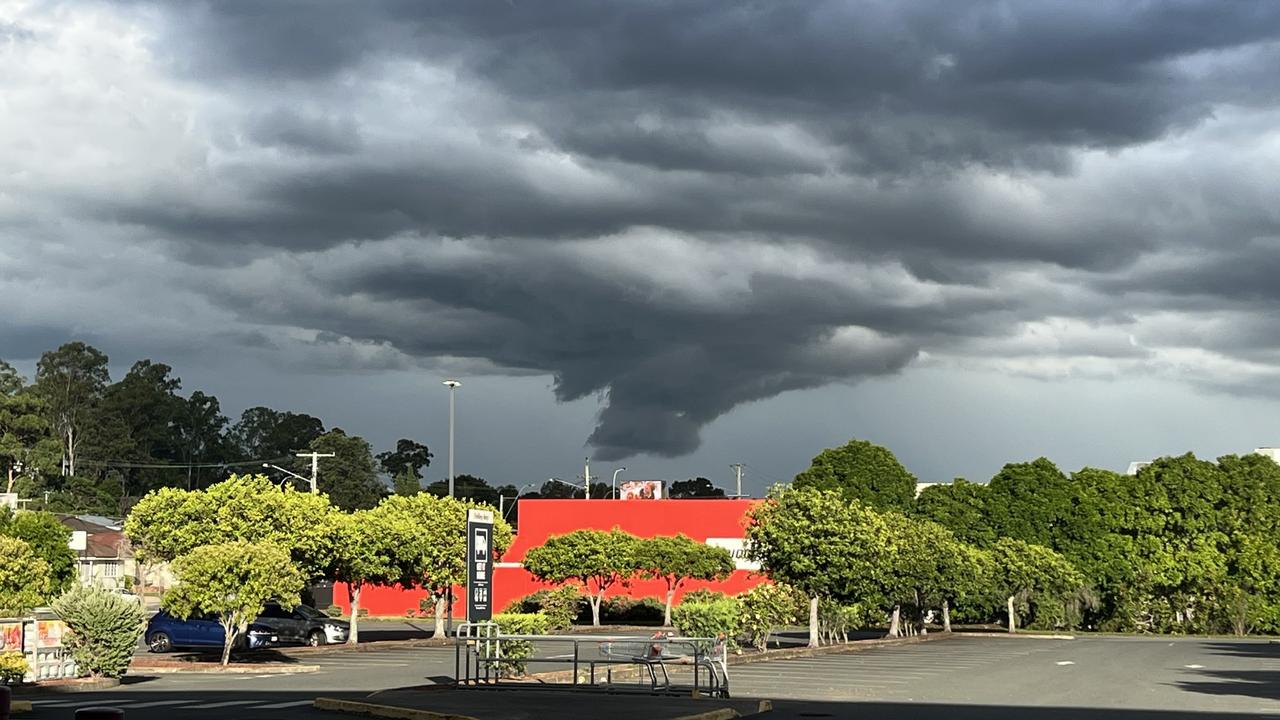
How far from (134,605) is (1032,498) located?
195ft

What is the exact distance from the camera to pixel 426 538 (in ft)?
175

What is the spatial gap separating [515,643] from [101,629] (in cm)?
936

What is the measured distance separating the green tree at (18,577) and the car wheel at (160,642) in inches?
169

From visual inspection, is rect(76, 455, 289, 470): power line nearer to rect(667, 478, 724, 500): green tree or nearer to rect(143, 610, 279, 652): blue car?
rect(667, 478, 724, 500): green tree

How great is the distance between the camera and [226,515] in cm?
5112

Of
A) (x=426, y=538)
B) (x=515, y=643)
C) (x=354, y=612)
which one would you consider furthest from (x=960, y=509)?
(x=515, y=643)

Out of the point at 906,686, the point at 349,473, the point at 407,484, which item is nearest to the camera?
the point at 906,686

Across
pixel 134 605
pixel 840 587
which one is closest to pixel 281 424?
pixel 840 587

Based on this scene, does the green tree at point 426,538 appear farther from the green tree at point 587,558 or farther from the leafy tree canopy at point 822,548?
the green tree at point 587,558

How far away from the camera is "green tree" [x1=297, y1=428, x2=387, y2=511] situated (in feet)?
479

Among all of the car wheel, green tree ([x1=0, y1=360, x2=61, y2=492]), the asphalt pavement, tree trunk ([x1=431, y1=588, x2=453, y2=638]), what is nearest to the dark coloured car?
the car wheel

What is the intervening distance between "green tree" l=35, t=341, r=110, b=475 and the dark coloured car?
119146 mm

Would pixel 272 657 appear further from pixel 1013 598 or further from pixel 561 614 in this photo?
pixel 1013 598

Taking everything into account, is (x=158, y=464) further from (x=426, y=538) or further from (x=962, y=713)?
(x=962, y=713)
